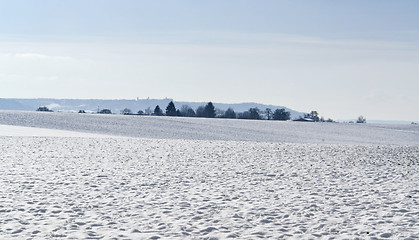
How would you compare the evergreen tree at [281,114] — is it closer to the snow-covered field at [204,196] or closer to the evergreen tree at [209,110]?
the evergreen tree at [209,110]

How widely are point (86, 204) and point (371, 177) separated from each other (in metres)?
10.2

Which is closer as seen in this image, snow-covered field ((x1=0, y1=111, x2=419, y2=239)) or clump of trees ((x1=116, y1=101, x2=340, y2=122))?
snow-covered field ((x1=0, y1=111, x2=419, y2=239))

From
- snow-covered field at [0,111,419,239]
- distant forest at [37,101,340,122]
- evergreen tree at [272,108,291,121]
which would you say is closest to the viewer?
snow-covered field at [0,111,419,239]

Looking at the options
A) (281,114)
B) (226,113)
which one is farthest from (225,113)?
(281,114)

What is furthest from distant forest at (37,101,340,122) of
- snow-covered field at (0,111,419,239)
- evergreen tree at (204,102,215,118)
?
snow-covered field at (0,111,419,239)

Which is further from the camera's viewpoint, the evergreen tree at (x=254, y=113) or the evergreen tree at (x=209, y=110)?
the evergreen tree at (x=209, y=110)

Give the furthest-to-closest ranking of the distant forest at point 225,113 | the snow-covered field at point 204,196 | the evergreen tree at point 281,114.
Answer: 1. the evergreen tree at point 281,114
2. the distant forest at point 225,113
3. the snow-covered field at point 204,196

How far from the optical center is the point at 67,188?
14.2 metres

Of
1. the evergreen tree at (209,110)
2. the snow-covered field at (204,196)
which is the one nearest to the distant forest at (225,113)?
the evergreen tree at (209,110)

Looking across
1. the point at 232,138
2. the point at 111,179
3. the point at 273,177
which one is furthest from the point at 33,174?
the point at 232,138

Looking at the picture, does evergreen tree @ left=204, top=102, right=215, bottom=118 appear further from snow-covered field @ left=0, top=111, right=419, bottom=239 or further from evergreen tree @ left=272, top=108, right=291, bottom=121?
snow-covered field @ left=0, top=111, right=419, bottom=239

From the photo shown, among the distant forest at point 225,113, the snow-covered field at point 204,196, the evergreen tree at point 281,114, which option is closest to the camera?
the snow-covered field at point 204,196

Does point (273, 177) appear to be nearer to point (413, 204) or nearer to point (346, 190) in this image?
point (346, 190)

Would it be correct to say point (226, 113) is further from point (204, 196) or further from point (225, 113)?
point (204, 196)
